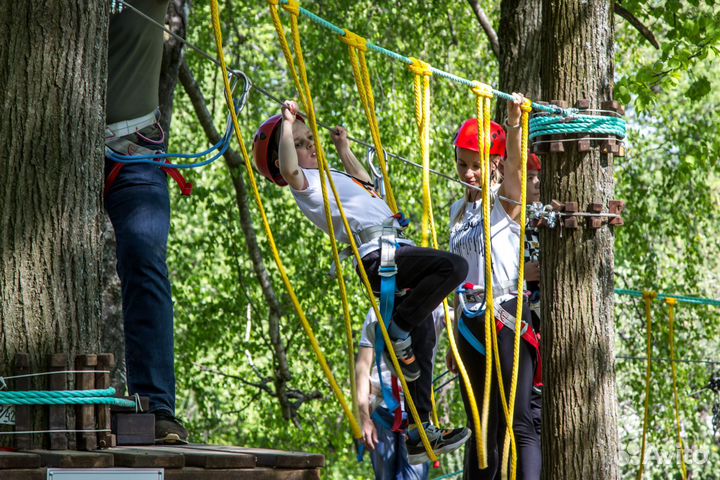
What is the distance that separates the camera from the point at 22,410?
2.16m

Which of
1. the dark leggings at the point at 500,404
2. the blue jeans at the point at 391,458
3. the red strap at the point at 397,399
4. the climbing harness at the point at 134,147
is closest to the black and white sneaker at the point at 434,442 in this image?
the dark leggings at the point at 500,404

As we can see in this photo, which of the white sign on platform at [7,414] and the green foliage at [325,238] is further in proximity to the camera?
the green foliage at [325,238]

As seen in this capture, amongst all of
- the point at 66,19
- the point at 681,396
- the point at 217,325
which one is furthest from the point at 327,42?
the point at 66,19

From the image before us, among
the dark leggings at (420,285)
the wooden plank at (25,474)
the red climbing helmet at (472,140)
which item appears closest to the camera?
the wooden plank at (25,474)

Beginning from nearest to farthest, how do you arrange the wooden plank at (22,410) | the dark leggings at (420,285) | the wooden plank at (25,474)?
the wooden plank at (25,474) < the wooden plank at (22,410) < the dark leggings at (420,285)

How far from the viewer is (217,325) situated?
9461mm

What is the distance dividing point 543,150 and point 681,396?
20.5 feet

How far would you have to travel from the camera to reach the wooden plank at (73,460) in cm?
201

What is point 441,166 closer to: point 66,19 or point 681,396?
point 681,396

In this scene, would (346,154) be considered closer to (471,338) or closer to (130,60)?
(471,338)

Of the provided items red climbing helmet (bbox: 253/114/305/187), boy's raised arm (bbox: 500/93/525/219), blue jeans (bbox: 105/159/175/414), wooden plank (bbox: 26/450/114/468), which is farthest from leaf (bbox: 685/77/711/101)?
wooden plank (bbox: 26/450/114/468)

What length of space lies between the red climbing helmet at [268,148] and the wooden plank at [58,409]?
5.02 ft

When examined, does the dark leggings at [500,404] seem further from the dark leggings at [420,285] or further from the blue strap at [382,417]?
the blue strap at [382,417]

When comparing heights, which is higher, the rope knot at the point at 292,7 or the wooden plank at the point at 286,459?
the rope knot at the point at 292,7
